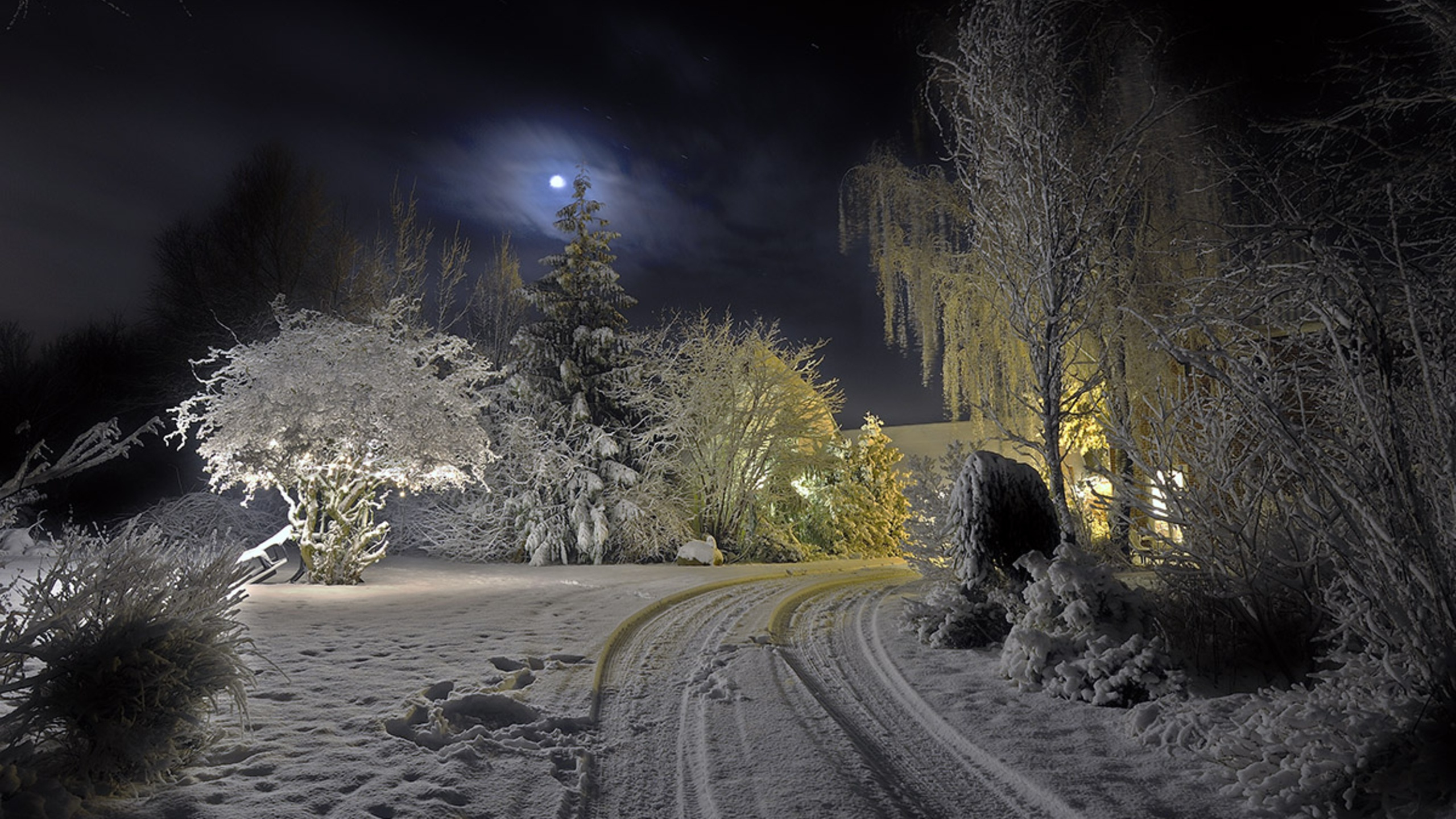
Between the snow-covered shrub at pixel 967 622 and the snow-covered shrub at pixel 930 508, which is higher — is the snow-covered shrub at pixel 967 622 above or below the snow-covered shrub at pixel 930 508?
below

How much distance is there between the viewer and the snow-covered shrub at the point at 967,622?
6.15 meters

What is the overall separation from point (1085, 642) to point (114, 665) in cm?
536

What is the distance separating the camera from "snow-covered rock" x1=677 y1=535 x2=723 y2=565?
15.6m

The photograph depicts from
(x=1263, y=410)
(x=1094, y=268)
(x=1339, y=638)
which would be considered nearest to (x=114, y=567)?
(x=1263, y=410)

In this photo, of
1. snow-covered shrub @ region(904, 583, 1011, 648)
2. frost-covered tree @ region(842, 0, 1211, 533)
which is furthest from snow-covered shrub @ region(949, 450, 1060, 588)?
frost-covered tree @ region(842, 0, 1211, 533)

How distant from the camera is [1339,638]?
4.35 metres

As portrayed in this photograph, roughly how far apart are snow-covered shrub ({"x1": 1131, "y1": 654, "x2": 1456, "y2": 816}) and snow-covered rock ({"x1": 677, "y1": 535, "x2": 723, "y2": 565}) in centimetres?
1256

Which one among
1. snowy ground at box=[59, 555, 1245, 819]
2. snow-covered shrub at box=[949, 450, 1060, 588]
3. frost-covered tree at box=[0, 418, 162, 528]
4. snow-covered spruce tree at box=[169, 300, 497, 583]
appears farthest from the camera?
snow-covered spruce tree at box=[169, 300, 497, 583]

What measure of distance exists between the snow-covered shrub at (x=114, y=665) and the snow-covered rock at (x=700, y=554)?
478 inches

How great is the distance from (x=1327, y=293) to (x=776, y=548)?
1499cm

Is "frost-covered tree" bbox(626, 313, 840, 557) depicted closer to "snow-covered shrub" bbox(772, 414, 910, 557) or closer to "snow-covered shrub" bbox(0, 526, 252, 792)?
"snow-covered shrub" bbox(772, 414, 910, 557)

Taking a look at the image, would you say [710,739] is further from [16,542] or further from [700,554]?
[16,542]

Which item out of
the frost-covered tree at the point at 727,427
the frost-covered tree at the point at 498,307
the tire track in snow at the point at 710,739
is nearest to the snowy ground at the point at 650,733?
the tire track in snow at the point at 710,739

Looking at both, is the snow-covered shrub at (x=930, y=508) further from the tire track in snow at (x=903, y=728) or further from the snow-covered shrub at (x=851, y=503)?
the snow-covered shrub at (x=851, y=503)
